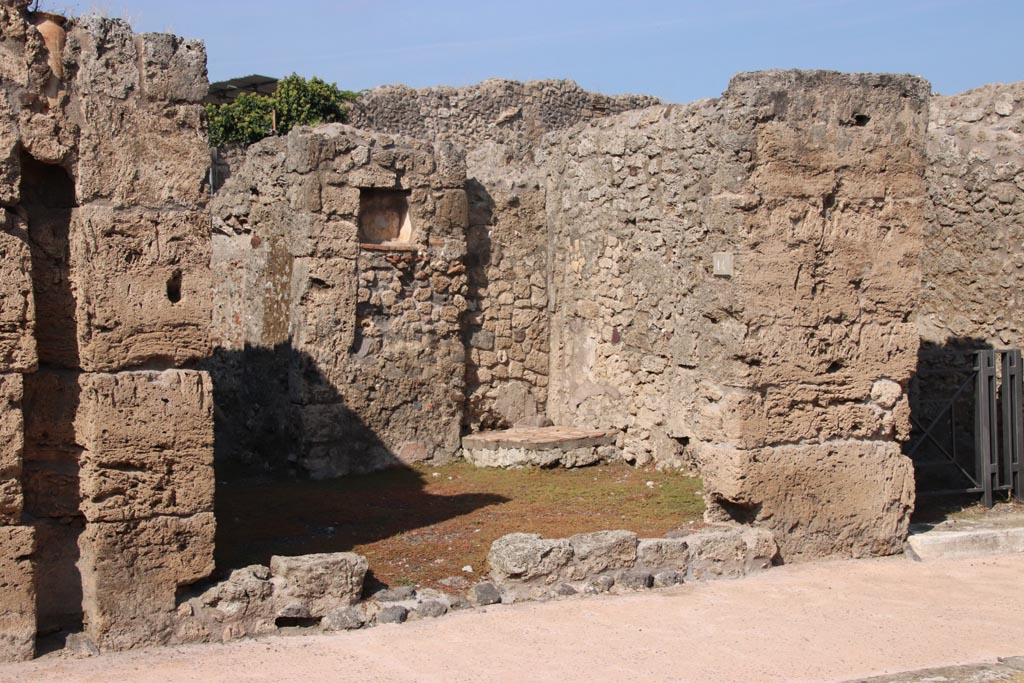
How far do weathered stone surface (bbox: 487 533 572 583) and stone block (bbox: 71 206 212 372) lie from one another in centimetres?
199

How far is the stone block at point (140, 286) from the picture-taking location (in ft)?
17.3

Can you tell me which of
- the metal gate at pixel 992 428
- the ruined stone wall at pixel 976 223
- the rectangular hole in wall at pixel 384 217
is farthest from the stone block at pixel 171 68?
the ruined stone wall at pixel 976 223

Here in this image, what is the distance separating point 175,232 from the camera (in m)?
5.46

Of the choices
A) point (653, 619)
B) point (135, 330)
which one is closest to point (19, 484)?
point (135, 330)

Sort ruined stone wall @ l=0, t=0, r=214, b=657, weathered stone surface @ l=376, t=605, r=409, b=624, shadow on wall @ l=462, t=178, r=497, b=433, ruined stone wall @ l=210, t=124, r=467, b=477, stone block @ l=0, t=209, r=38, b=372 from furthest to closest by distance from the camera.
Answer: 1. shadow on wall @ l=462, t=178, r=497, b=433
2. ruined stone wall @ l=210, t=124, r=467, b=477
3. weathered stone surface @ l=376, t=605, r=409, b=624
4. ruined stone wall @ l=0, t=0, r=214, b=657
5. stone block @ l=0, t=209, r=38, b=372

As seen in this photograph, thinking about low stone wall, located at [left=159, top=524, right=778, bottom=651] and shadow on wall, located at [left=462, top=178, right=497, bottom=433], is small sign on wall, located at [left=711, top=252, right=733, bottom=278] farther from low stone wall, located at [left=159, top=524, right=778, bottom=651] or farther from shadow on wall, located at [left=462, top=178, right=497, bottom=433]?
shadow on wall, located at [left=462, top=178, right=497, bottom=433]

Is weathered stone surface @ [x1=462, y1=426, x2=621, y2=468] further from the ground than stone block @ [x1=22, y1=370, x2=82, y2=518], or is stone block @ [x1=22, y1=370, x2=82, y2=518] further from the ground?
stone block @ [x1=22, y1=370, x2=82, y2=518]

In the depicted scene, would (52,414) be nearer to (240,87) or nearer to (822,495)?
(822,495)

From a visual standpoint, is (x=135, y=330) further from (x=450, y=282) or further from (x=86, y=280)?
(x=450, y=282)

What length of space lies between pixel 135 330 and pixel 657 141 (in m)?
5.53

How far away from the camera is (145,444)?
5359 mm

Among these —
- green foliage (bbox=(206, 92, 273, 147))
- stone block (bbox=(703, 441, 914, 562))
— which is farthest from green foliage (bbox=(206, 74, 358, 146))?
stone block (bbox=(703, 441, 914, 562))

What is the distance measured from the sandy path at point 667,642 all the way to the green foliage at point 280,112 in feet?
66.5

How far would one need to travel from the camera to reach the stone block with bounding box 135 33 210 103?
17.9ft
